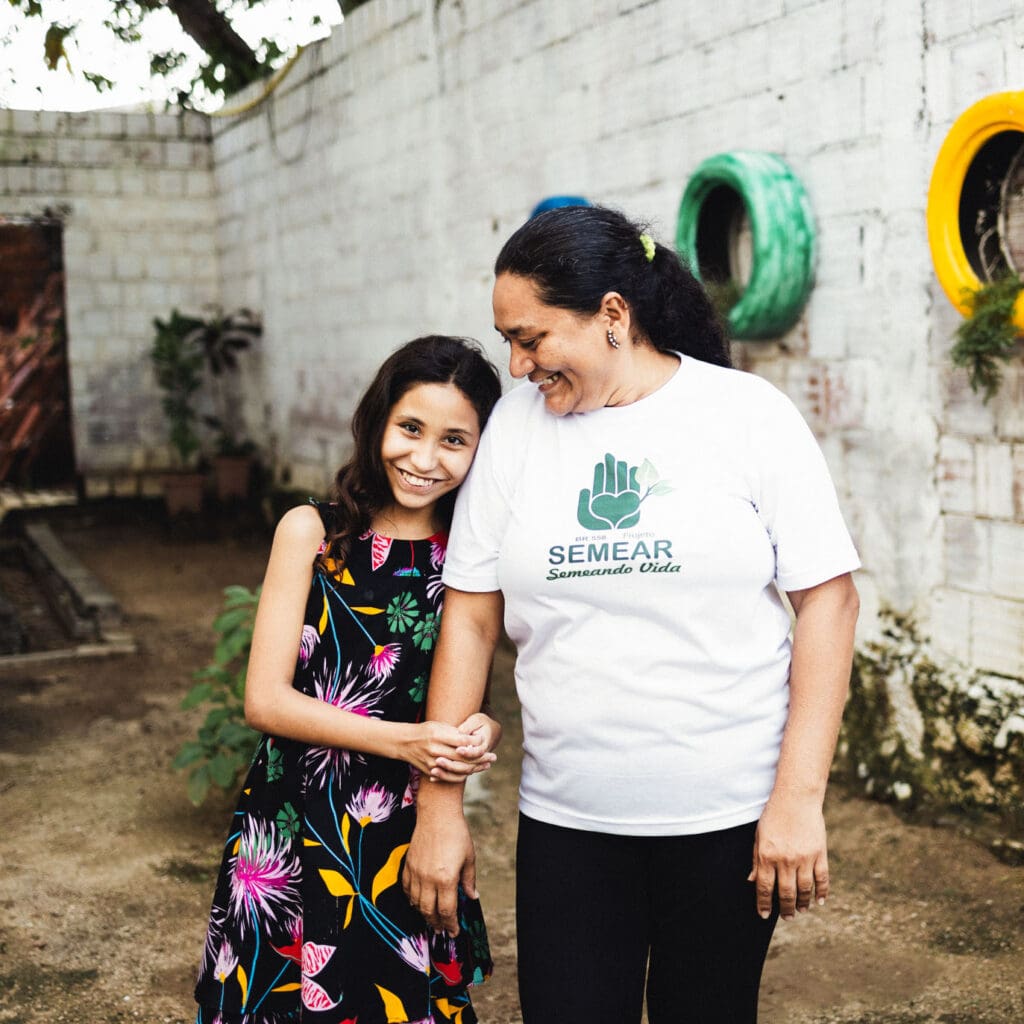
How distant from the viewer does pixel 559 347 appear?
174 centimetres

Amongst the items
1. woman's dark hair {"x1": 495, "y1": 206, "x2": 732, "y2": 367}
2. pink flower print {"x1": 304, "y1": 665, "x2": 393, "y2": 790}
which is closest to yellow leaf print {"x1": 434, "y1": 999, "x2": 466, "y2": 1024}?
pink flower print {"x1": 304, "y1": 665, "x2": 393, "y2": 790}

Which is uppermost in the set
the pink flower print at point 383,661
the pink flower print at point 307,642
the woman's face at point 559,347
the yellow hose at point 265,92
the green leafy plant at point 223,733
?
the yellow hose at point 265,92

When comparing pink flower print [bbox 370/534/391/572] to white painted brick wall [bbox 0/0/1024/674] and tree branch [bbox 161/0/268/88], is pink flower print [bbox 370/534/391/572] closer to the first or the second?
white painted brick wall [bbox 0/0/1024/674]

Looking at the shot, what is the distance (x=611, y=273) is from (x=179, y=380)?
9.20 m

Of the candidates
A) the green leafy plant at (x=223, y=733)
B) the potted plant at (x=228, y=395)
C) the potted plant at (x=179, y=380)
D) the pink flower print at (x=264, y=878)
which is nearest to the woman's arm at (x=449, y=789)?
the pink flower print at (x=264, y=878)

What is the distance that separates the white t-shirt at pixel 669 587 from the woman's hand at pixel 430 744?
0.12 meters

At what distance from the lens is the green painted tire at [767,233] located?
12.9ft

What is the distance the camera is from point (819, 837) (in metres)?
1.69

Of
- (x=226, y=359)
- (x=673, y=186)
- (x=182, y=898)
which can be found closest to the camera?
(x=182, y=898)

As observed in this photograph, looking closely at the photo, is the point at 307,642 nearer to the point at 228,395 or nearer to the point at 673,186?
the point at 673,186

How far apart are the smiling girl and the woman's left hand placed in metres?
0.48

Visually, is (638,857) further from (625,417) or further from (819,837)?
(625,417)

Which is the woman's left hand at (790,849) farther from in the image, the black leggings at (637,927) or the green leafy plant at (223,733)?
the green leafy plant at (223,733)

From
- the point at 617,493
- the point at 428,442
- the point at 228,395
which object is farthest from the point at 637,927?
the point at 228,395
